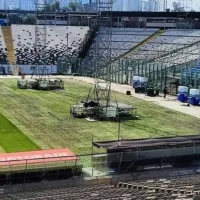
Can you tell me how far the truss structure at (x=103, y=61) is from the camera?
46.9m

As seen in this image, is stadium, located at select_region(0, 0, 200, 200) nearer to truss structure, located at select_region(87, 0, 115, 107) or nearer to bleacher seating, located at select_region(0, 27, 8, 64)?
bleacher seating, located at select_region(0, 27, 8, 64)

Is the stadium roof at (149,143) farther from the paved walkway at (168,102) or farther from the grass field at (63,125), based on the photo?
the paved walkway at (168,102)

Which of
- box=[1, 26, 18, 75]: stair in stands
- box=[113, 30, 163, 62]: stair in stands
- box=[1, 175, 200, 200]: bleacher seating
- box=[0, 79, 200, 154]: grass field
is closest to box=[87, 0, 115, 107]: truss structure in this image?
box=[0, 79, 200, 154]: grass field

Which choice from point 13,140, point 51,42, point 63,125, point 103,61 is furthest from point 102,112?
point 51,42

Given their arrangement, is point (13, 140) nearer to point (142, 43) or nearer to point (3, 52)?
point (3, 52)

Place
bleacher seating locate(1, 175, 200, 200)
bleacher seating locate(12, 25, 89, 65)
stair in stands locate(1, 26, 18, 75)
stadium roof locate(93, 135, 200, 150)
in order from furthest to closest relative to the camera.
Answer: bleacher seating locate(12, 25, 89, 65) < stair in stands locate(1, 26, 18, 75) < stadium roof locate(93, 135, 200, 150) < bleacher seating locate(1, 175, 200, 200)

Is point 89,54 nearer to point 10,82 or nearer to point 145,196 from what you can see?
point 10,82

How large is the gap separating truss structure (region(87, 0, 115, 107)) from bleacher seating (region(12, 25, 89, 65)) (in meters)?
3.87

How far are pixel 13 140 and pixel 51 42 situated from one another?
56522 millimetres

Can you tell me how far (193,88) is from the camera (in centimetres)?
5375

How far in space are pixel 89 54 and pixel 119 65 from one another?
15.1 metres

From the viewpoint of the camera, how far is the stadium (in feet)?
78.5

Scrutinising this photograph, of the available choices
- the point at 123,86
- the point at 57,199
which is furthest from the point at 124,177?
the point at 123,86

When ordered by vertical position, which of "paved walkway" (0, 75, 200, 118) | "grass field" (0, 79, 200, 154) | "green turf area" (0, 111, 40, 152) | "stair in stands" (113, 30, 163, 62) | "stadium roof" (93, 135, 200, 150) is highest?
"stair in stands" (113, 30, 163, 62)
